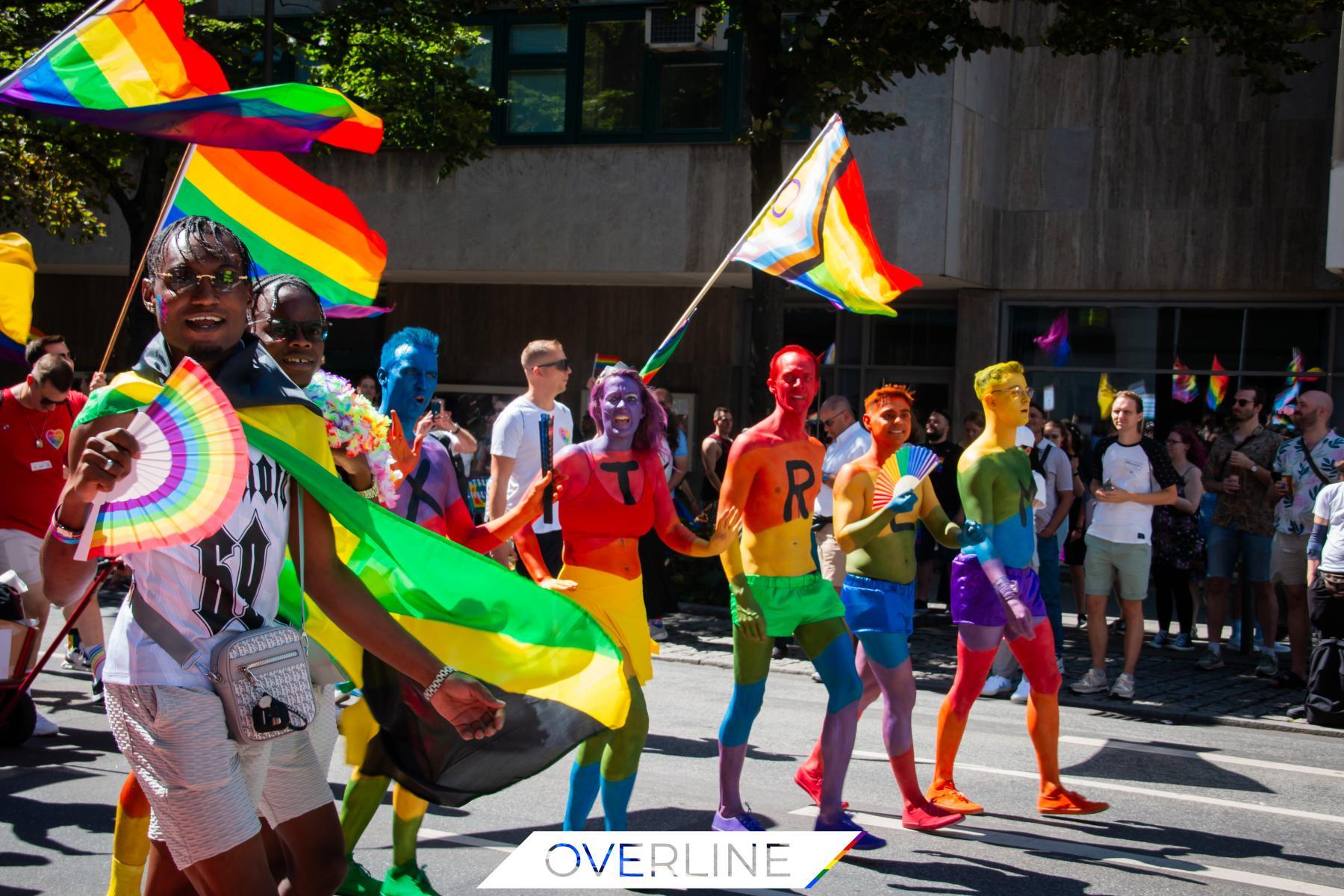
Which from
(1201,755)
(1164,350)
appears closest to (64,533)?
(1201,755)

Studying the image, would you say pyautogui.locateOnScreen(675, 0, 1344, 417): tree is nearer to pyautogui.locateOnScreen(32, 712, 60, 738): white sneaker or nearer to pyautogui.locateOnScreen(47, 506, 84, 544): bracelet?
pyautogui.locateOnScreen(32, 712, 60, 738): white sneaker

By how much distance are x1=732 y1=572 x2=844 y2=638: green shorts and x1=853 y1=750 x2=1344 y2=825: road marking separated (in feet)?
7.25

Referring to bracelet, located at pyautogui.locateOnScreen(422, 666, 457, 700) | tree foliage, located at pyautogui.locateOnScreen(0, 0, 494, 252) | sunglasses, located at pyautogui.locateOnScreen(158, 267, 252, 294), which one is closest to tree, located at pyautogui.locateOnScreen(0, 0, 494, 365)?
tree foliage, located at pyautogui.locateOnScreen(0, 0, 494, 252)

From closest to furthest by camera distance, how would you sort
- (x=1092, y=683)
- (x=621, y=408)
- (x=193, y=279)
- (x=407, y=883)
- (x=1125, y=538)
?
(x=193, y=279) < (x=407, y=883) < (x=621, y=408) < (x=1125, y=538) < (x=1092, y=683)

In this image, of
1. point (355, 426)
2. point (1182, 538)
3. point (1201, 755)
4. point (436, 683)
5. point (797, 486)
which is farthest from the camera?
point (1182, 538)

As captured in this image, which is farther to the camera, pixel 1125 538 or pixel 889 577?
pixel 1125 538

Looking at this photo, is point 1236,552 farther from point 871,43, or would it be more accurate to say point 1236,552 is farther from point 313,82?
point 313,82

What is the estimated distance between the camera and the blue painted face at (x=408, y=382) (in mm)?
5770

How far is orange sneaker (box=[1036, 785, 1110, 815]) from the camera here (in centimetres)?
683

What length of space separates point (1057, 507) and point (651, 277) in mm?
8415

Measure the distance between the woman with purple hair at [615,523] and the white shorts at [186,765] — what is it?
7.71ft

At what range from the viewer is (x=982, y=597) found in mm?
6777

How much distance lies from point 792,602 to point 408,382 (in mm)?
1834

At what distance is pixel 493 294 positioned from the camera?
20609 millimetres
